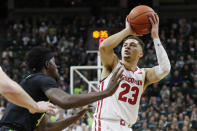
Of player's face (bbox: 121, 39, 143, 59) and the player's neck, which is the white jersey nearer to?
the player's neck

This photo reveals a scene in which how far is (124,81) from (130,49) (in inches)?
20.3

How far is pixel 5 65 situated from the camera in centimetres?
1773

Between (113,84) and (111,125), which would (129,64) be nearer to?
(111,125)

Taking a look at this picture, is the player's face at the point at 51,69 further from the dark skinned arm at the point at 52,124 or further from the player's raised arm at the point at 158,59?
the player's raised arm at the point at 158,59

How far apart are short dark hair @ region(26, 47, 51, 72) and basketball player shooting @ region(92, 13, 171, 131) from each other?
1.19 metres

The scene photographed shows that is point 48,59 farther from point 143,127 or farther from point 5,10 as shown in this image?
point 5,10

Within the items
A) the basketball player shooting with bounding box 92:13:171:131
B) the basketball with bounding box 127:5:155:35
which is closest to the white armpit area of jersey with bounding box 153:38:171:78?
the basketball player shooting with bounding box 92:13:171:131

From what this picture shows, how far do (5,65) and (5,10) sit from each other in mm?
8500

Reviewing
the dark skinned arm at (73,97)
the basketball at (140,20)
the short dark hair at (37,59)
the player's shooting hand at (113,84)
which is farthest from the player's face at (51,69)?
the basketball at (140,20)

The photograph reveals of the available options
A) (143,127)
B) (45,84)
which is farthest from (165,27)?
(45,84)

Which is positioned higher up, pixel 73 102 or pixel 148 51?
pixel 73 102

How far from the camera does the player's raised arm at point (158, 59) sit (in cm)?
557

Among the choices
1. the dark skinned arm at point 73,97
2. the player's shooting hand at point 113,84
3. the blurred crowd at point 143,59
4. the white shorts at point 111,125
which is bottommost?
the blurred crowd at point 143,59

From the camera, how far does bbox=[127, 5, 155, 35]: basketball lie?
544 cm
